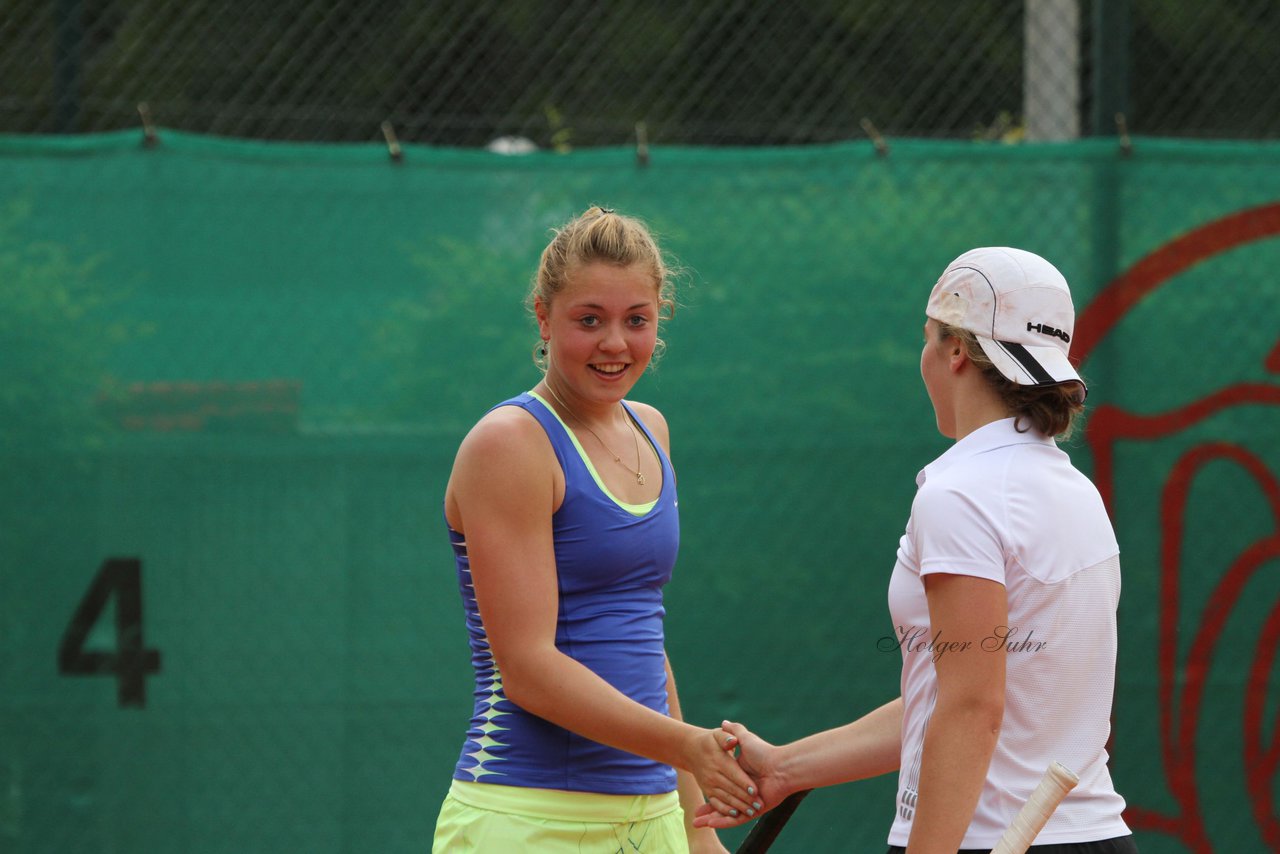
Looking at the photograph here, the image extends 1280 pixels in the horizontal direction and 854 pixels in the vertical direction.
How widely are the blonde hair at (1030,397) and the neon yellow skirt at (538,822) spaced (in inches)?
32.7

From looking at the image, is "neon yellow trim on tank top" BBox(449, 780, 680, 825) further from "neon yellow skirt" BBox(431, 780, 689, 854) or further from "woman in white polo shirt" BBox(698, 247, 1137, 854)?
"woman in white polo shirt" BBox(698, 247, 1137, 854)

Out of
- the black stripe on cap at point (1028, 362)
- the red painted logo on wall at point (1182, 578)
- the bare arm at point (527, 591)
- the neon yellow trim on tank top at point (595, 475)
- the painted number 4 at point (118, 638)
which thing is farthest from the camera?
the red painted logo on wall at point (1182, 578)

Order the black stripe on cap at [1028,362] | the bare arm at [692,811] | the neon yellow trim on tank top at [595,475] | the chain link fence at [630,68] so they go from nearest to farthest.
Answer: the black stripe on cap at [1028,362]
the neon yellow trim on tank top at [595,475]
the bare arm at [692,811]
the chain link fence at [630,68]

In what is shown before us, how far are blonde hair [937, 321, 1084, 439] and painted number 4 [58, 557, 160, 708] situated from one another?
2.49m

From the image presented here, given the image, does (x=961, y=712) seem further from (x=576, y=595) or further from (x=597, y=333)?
(x=597, y=333)

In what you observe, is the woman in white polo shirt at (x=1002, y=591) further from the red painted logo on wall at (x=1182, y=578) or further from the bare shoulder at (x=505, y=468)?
the red painted logo on wall at (x=1182, y=578)

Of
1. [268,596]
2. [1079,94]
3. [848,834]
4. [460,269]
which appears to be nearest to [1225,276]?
[1079,94]

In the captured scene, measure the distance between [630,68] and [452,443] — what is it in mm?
6950

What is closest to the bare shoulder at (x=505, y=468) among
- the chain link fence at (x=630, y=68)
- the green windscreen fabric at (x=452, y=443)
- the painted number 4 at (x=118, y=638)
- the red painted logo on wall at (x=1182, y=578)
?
the green windscreen fabric at (x=452, y=443)

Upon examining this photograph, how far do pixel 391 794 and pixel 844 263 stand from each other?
1851mm

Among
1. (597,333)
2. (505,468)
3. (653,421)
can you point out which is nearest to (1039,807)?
(505,468)

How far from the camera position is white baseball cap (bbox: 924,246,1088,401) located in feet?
5.95

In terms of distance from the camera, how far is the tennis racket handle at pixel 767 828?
7.08 ft

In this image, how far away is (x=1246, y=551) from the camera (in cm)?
391
